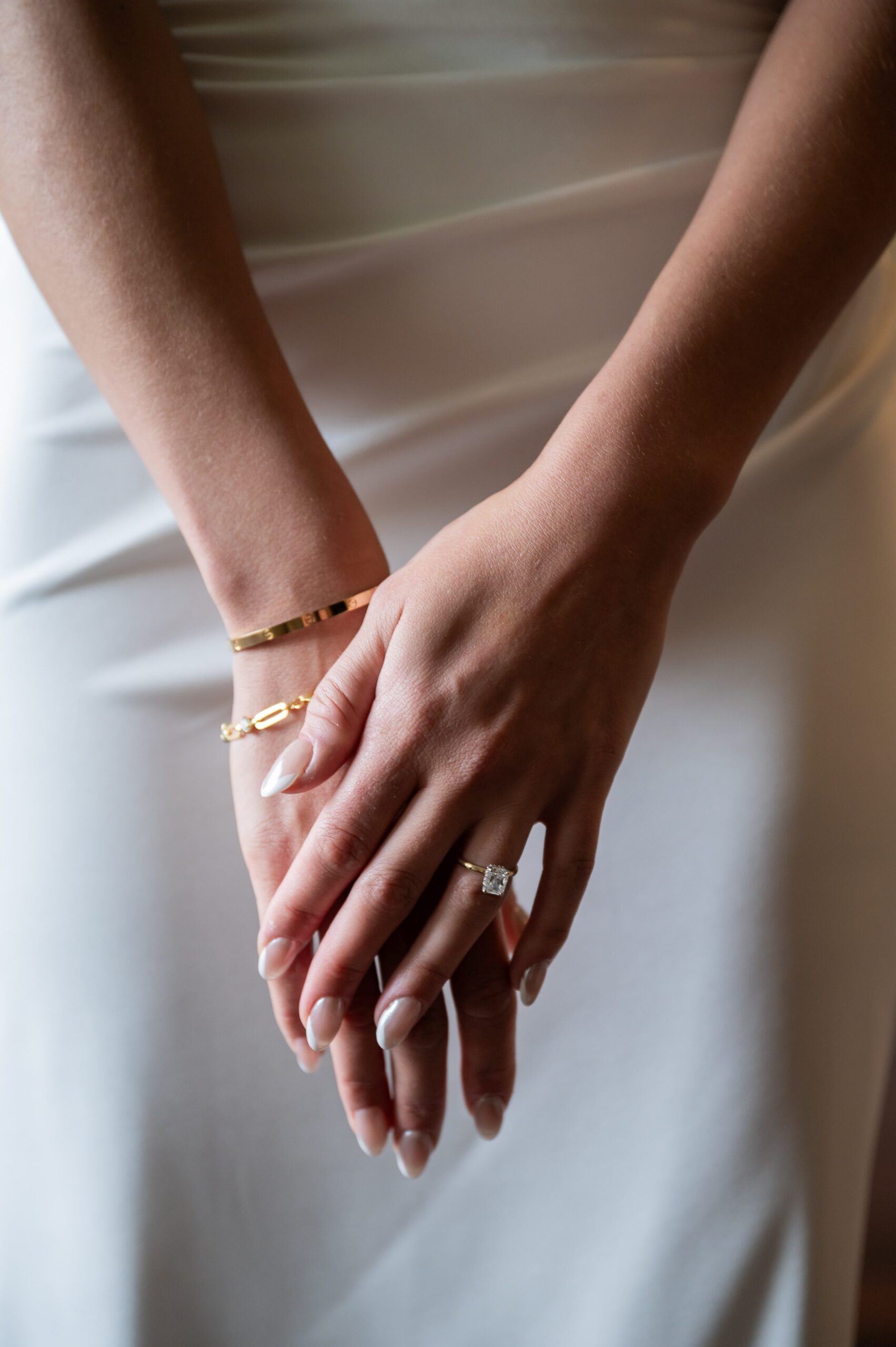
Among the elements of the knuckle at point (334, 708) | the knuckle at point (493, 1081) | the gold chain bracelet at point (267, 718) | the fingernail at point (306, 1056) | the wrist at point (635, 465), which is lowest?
the knuckle at point (493, 1081)

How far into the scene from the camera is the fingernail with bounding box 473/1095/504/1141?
0.84 metres

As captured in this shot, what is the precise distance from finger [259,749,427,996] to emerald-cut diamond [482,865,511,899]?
0.04m

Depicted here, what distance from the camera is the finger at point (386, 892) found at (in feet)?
2.41

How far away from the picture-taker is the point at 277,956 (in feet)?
2.53

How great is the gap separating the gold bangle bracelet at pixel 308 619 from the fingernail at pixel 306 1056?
31cm

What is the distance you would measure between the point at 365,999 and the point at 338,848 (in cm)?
14

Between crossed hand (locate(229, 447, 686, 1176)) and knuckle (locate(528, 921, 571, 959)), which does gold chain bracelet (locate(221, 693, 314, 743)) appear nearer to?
crossed hand (locate(229, 447, 686, 1176))

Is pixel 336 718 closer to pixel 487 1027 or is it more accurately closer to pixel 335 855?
pixel 335 855

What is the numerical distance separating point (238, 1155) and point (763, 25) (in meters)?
1.13

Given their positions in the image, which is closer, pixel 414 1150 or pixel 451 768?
Answer: pixel 451 768

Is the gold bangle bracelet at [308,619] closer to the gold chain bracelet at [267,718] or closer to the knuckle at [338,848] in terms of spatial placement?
the gold chain bracelet at [267,718]

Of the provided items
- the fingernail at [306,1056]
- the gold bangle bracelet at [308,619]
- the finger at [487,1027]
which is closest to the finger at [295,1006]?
the fingernail at [306,1056]

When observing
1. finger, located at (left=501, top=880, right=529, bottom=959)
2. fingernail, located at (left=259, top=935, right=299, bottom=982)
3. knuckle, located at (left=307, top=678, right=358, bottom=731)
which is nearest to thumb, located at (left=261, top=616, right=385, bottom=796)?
knuckle, located at (left=307, top=678, right=358, bottom=731)

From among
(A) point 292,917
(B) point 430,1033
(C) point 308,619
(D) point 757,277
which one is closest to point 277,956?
(A) point 292,917
